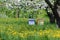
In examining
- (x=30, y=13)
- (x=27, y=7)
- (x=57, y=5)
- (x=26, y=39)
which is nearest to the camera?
(x=26, y=39)

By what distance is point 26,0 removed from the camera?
48.0 meters

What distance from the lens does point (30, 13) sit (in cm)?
5256

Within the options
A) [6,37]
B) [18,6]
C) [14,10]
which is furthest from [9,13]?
[6,37]

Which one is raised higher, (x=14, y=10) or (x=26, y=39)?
(x=26, y=39)

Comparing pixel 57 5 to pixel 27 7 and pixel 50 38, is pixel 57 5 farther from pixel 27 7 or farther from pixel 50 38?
pixel 27 7

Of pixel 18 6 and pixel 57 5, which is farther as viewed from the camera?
pixel 18 6

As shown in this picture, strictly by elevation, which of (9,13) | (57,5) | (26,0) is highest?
(57,5)

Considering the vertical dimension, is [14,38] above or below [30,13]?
above

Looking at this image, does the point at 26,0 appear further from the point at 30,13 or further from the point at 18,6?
the point at 30,13

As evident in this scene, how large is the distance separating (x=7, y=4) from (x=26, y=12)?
5.15m

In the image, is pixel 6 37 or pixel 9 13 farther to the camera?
pixel 9 13

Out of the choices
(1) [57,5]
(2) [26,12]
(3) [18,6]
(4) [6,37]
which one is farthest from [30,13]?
(4) [6,37]

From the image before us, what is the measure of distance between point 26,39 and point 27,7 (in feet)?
119

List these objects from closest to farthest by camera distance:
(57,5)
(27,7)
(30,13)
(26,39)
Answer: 1. (26,39)
2. (57,5)
3. (27,7)
4. (30,13)
